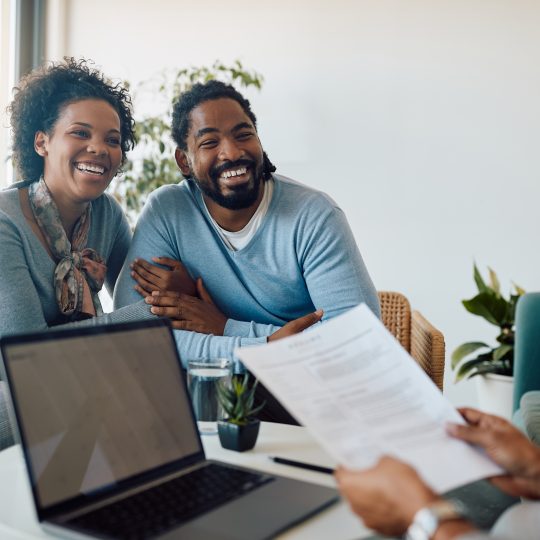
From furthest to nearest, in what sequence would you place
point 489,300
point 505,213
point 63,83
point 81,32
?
point 81,32 < point 505,213 < point 489,300 < point 63,83

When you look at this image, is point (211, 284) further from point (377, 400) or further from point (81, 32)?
point (81, 32)

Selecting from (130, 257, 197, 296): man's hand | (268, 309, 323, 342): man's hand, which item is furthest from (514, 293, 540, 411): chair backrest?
(130, 257, 197, 296): man's hand

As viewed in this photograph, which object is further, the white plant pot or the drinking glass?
A: the white plant pot

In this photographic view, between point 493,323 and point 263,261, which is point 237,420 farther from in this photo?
point 493,323

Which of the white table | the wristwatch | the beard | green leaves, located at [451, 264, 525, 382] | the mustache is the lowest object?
Result: green leaves, located at [451, 264, 525, 382]

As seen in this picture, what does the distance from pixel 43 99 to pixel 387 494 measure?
5.37ft

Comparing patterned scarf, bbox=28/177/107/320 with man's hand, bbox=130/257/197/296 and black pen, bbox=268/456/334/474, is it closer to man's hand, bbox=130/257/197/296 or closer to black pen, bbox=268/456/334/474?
man's hand, bbox=130/257/197/296

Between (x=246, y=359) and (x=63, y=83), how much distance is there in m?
1.49

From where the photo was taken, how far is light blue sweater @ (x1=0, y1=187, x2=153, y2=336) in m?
1.67

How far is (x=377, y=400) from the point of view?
784mm

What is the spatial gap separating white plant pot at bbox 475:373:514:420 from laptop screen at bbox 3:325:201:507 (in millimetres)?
1994

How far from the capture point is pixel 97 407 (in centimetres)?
88

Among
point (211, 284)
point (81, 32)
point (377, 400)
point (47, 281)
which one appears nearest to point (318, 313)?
point (211, 284)

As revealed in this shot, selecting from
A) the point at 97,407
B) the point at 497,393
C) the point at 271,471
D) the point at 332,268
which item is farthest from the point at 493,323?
the point at 97,407
